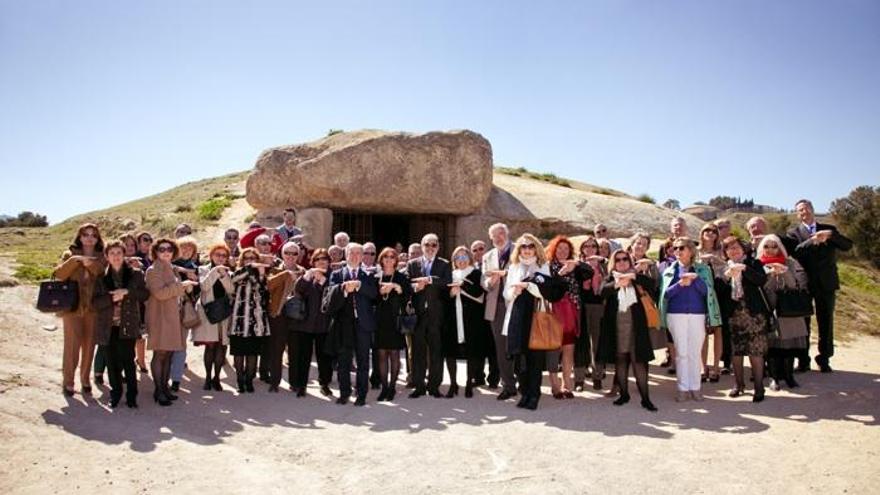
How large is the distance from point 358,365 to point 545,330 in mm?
2107

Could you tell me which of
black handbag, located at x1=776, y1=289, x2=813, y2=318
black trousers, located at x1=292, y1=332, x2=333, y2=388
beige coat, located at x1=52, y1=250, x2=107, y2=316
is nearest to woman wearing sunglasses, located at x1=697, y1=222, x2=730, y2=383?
black handbag, located at x1=776, y1=289, x2=813, y2=318

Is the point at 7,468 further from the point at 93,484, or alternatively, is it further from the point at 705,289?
the point at 705,289

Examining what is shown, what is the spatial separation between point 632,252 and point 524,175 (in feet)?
41.1

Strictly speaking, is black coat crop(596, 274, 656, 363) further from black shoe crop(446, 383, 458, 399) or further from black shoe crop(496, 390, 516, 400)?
black shoe crop(446, 383, 458, 399)

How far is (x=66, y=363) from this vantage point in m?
6.73

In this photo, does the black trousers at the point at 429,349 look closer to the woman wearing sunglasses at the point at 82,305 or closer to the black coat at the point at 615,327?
the black coat at the point at 615,327

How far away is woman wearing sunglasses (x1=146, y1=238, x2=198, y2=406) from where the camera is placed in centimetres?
666

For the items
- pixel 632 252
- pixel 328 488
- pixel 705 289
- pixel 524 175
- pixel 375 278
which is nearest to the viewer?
pixel 328 488

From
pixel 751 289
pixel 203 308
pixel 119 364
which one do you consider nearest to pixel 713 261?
pixel 751 289

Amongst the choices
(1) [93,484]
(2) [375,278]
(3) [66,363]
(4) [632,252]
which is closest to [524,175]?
(4) [632,252]

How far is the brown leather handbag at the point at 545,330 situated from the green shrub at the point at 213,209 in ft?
36.8

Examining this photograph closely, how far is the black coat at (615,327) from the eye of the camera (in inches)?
257

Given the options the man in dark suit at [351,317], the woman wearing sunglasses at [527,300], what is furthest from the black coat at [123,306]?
the woman wearing sunglasses at [527,300]

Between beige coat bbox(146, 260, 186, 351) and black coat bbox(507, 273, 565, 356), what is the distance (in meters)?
3.57
